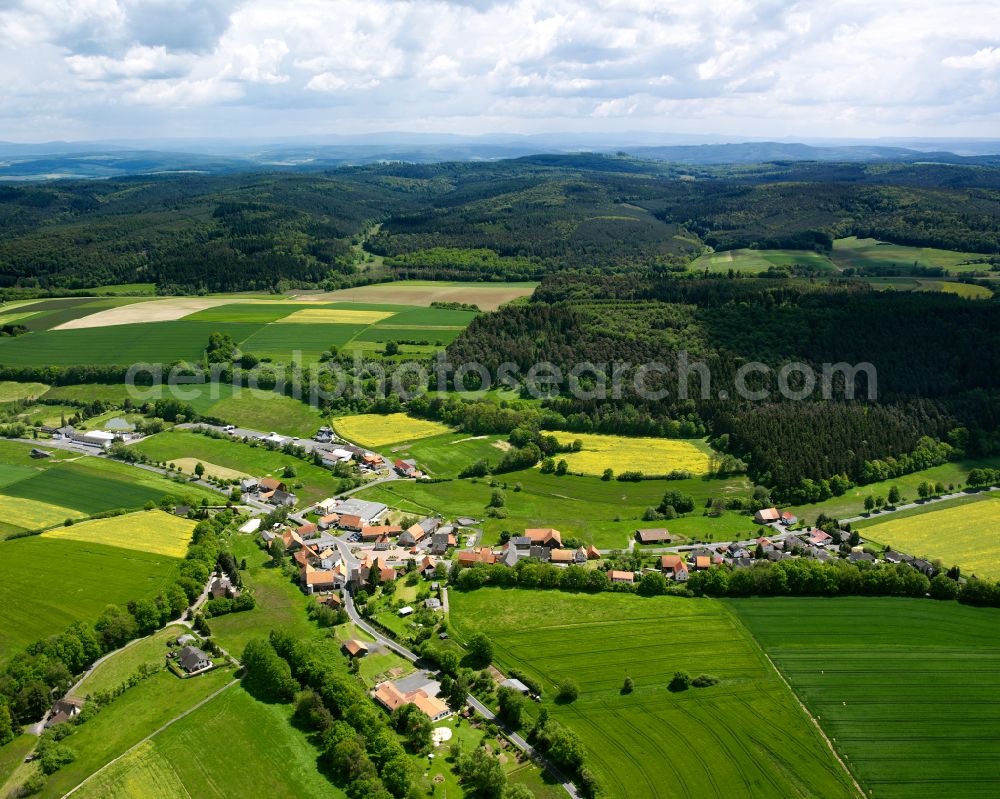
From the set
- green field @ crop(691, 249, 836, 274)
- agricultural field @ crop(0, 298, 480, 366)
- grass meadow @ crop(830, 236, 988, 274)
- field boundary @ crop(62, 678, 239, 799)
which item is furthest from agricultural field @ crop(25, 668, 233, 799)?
grass meadow @ crop(830, 236, 988, 274)

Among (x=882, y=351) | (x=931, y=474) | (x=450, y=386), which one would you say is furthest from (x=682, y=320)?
(x=931, y=474)

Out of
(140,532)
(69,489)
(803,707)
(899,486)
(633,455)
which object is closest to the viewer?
(803,707)

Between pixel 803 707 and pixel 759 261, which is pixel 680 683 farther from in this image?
pixel 759 261

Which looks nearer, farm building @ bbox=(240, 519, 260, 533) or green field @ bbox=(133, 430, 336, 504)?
farm building @ bbox=(240, 519, 260, 533)

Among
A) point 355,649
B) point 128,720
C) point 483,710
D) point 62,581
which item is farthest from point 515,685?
point 62,581

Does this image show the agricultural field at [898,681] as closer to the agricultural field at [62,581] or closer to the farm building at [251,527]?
the farm building at [251,527]

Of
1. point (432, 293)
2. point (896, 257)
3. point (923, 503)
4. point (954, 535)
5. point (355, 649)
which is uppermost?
point (896, 257)

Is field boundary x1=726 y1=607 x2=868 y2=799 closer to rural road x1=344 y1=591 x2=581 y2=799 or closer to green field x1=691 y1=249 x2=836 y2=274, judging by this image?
rural road x1=344 y1=591 x2=581 y2=799
